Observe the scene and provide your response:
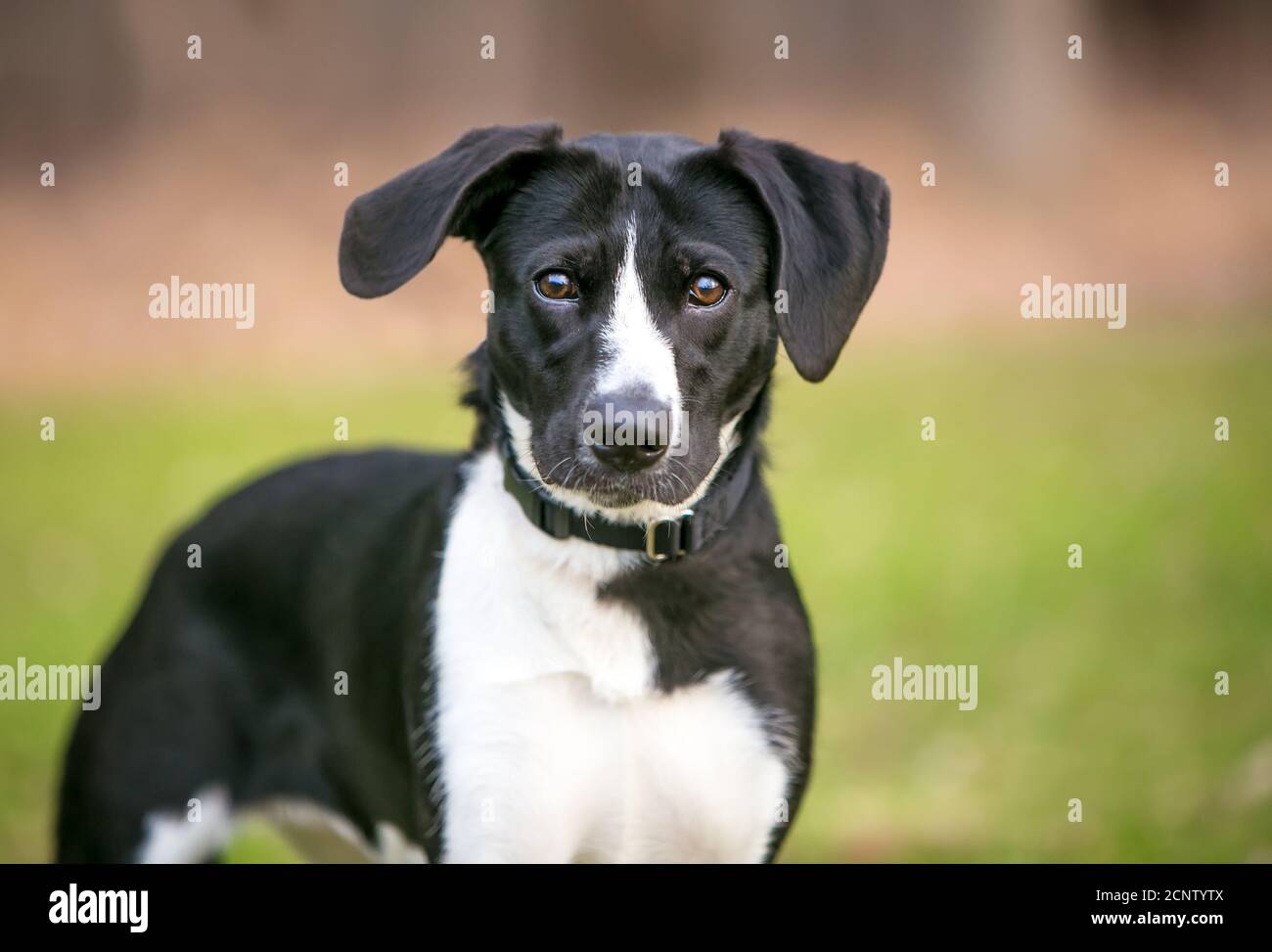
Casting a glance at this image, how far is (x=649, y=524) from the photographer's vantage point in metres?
2.88

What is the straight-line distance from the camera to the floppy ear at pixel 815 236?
2859 mm

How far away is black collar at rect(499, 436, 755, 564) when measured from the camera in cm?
289

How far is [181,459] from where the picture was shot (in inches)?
387

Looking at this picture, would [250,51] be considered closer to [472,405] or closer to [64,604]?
[64,604]

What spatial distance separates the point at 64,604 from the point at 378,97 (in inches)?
248

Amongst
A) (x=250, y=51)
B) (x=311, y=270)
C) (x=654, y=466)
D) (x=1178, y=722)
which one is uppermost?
(x=250, y=51)

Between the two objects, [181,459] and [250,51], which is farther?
[250,51]

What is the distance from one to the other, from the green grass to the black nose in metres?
0.58

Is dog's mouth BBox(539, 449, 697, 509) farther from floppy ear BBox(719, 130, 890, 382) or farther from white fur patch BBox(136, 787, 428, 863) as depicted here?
white fur patch BBox(136, 787, 428, 863)

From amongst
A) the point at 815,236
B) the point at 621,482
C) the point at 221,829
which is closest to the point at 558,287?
the point at 621,482

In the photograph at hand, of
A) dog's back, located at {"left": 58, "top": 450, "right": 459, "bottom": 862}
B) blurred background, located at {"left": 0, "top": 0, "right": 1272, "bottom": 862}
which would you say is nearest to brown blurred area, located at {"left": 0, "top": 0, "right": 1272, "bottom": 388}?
blurred background, located at {"left": 0, "top": 0, "right": 1272, "bottom": 862}

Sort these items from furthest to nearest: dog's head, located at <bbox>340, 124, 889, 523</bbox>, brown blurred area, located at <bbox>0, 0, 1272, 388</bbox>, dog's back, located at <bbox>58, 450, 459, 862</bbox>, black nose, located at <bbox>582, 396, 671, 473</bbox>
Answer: brown blurred area, located at <bbox>0, 0, 1272, 388</bbox> < dog's back, located at <bbox>58, 450, 459, 862</bbox> < dog's head, located at <bbox>340, 124, 889, 523</bbox> < black nose, located at <bbox>582, 396, 671, 473</bbox>
